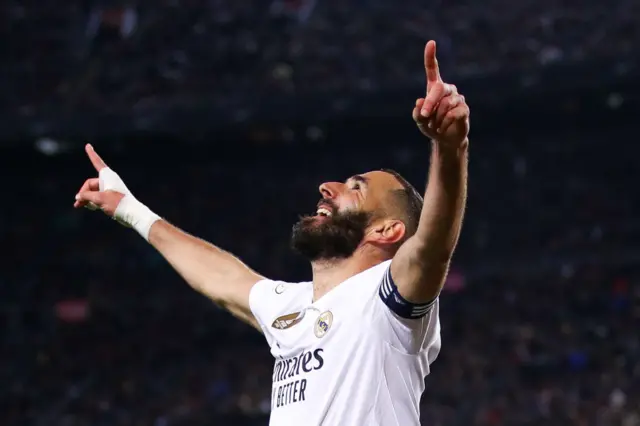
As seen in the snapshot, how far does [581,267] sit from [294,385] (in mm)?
11294

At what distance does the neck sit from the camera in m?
3.44

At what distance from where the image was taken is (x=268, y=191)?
A: 1572cm

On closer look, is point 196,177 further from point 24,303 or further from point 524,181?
point 524,181

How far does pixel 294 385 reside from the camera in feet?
10.6

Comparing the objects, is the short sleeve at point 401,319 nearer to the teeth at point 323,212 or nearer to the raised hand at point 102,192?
the teeth at point 323,212

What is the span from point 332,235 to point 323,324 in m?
0.35

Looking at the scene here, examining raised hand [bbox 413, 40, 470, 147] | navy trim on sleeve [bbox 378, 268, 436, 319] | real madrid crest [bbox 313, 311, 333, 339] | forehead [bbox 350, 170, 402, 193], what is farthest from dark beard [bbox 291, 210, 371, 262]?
raised hand [bbox 413, 40, 470, 147]

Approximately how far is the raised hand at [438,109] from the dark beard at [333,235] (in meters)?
0.87

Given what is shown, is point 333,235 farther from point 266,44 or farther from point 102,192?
point 266,44

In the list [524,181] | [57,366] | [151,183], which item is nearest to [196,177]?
[151,183]

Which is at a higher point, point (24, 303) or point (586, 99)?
point (586, 99)

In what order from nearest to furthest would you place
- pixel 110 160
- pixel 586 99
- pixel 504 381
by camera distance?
pixel 504 381, pixel 586 99, pixel 110 160

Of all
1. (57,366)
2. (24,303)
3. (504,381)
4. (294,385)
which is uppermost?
(24,303)

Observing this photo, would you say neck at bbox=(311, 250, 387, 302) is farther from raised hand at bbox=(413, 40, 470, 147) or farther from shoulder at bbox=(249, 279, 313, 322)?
raised hand at bbox=(413, 40, 470, 147)
